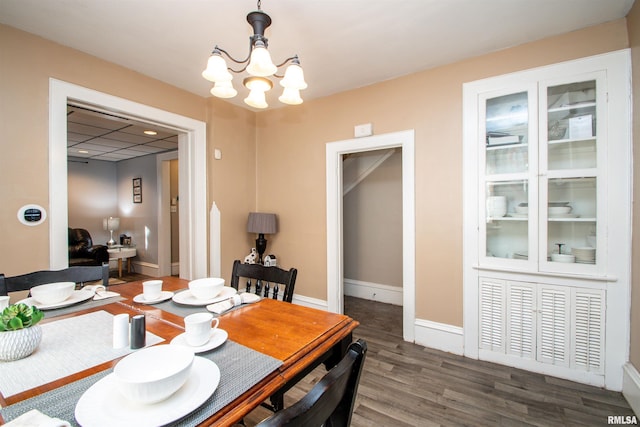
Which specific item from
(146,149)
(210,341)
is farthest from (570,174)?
(146,149)

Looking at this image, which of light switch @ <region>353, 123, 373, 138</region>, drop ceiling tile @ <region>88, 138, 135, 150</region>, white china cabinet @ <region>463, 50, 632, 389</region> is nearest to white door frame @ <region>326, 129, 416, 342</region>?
light switch @ <region>353, 123, 373, 138</region>

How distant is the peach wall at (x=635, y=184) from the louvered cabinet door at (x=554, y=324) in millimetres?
316

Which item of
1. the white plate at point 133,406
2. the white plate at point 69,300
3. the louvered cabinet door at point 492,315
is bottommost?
the louvered cabinet door at point 492,315

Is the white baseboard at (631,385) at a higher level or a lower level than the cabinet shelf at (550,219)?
lower

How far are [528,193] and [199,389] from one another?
2499 mm

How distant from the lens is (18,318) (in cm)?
92

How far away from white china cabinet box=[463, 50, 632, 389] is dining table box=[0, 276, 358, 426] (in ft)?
5.55

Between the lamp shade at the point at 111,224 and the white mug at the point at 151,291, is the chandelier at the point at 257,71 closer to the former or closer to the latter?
the white mug at the point at 151,291

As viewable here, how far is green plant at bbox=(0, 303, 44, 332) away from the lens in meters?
0.90

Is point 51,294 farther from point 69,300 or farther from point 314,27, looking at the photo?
point 314,27

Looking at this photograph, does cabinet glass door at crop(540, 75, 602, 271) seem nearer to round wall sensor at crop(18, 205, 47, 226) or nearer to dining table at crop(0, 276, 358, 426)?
dining table at crop(0, 276, 358, 426)

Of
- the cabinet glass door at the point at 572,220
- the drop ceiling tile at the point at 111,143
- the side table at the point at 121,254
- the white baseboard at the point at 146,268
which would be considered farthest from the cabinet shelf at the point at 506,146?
the side table at the point at 121,254

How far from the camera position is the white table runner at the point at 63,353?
814 millimetres

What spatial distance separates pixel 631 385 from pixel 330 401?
2378 millimetres
